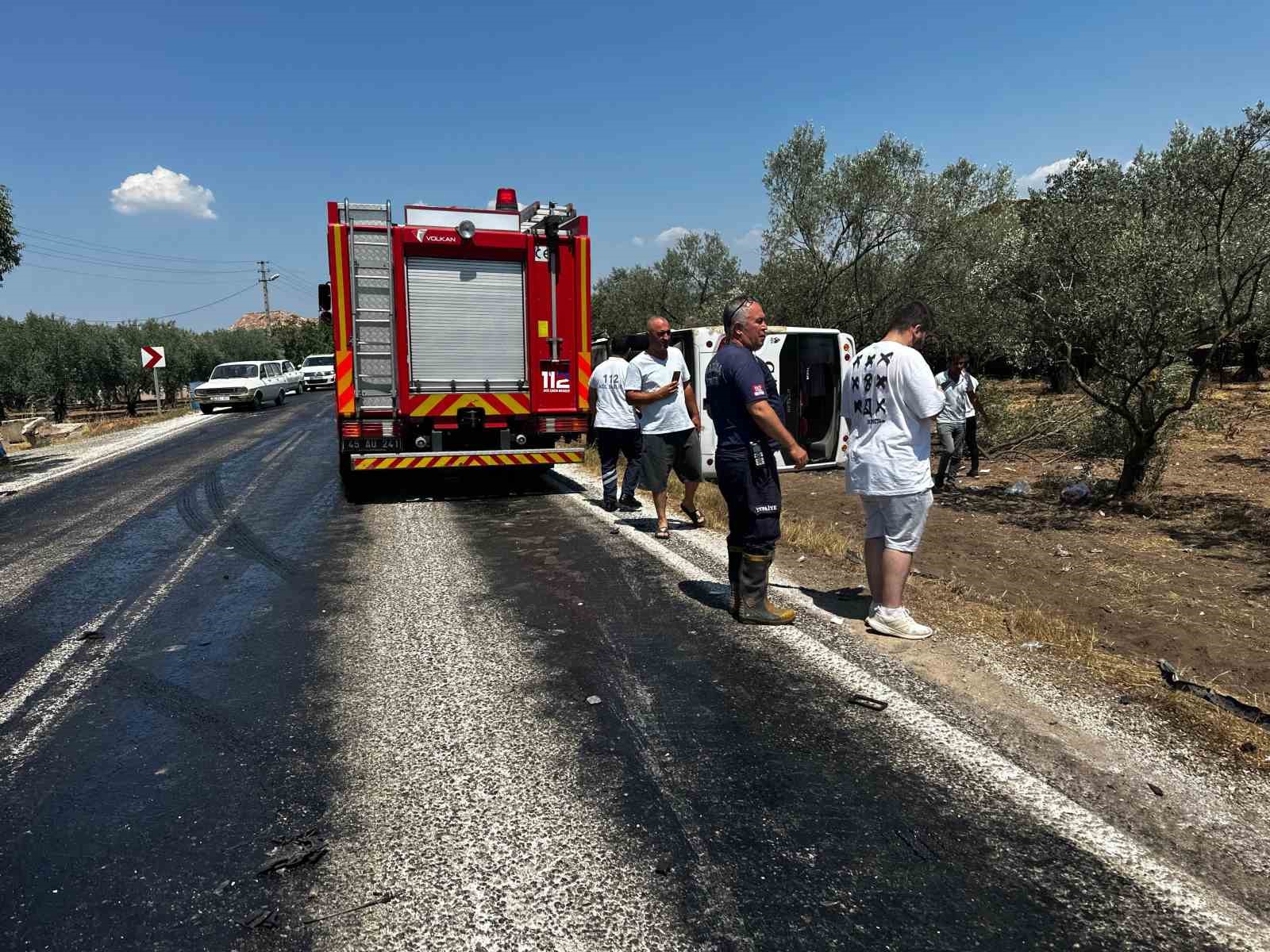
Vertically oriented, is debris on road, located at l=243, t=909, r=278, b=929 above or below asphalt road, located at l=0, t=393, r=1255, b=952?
below

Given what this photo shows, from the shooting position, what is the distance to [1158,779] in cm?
289

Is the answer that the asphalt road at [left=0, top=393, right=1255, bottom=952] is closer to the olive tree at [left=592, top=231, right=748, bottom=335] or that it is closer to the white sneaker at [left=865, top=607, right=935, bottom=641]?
the white sneaker at [left=865, top=607, right=935, bottom=641]

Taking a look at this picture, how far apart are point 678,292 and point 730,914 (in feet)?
143

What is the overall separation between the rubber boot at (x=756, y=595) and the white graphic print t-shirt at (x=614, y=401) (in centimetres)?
363

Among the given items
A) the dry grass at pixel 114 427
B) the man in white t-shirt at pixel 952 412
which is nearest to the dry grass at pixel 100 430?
the dry grass at pixel 114 427

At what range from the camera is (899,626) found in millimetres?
4355

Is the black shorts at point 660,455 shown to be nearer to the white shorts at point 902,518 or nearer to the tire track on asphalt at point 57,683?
the white shorts at point 902,518

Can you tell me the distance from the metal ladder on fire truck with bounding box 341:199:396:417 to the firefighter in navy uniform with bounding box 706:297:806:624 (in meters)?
5.17

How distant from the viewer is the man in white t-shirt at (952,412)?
1034 centimetres

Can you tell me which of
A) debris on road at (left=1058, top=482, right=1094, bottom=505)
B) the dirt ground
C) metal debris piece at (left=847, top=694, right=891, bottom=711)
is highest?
debris on road at (left=1058, top=482, right=1094, bottom=505)

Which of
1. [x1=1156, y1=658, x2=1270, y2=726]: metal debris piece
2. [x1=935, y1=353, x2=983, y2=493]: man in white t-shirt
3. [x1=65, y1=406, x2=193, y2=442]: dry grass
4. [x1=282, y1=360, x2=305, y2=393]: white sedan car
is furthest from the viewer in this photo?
[x1=282, y1=360, x2=305, y2=393]: white sedan car

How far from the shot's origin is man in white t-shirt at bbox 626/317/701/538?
702cm

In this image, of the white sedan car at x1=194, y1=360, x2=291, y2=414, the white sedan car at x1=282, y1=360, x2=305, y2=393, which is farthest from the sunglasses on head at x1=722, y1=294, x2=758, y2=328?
the white sedan car at x1=282, y1=360, x2=305, y2=393

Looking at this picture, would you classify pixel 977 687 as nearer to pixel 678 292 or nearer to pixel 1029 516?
pixel 1029 516
